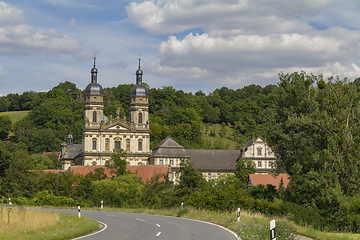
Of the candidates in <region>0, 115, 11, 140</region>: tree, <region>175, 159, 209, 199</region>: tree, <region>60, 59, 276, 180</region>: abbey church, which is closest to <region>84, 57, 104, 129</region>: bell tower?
<region>60, 59, 276, 180</region>: abbey church

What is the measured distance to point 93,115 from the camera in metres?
100

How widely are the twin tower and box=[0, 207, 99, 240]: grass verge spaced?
75.9m

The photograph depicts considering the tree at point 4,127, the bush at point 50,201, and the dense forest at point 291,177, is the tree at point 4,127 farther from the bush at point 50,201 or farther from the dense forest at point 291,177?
the bush at point 50,201

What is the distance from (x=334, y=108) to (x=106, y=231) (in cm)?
1822

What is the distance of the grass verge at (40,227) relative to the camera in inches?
661

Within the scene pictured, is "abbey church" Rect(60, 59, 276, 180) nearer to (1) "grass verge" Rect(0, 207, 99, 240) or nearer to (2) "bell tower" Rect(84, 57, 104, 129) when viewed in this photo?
(2) "bell tower" Rect(84, 57, 104, 129)

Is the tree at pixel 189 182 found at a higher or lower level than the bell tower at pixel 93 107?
lower

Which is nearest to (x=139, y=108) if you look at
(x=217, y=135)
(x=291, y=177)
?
(x=217, y=135)

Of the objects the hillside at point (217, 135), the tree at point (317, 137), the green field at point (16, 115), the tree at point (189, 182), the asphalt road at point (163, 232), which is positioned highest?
the green field at point (16, 115)

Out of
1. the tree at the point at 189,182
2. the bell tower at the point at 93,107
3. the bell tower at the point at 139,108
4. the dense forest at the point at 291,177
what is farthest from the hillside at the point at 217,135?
the tree at the point at 189,182

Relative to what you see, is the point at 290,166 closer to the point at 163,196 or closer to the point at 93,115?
the point at 163,196

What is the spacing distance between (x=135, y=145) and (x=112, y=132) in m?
5.62

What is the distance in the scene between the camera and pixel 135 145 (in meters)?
101

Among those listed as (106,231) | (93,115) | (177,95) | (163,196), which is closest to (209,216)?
(106,231)
